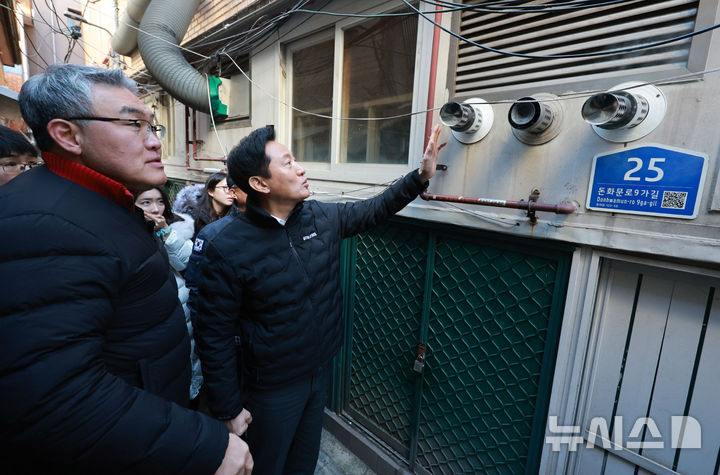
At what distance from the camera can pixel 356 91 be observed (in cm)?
353

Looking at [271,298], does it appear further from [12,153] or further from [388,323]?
[12,153]

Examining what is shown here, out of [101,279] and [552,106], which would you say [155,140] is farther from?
[552,106]

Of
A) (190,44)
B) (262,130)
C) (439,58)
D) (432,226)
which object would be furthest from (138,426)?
(190,44)

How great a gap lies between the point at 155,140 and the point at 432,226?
2066 mm

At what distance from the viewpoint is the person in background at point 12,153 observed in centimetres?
276

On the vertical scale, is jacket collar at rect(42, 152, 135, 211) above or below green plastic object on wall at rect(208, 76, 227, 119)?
below

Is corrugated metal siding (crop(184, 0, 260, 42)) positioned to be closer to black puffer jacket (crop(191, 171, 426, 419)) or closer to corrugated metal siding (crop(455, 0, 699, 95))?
corrugated metal siding (crop(455, 0, 699, 95))

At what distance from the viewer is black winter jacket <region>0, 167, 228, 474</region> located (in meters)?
0.93

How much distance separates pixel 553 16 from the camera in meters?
2.11

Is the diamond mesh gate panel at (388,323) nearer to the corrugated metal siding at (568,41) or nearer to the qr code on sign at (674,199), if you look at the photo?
the corrugated metal siding at (568,41)

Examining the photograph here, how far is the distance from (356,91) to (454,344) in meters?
2.63

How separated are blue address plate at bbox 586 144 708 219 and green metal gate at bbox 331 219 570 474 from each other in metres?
0.43

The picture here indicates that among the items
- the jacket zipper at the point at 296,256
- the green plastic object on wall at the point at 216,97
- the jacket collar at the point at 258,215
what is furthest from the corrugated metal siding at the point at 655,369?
the green plastic object on wall at the point at 216,97

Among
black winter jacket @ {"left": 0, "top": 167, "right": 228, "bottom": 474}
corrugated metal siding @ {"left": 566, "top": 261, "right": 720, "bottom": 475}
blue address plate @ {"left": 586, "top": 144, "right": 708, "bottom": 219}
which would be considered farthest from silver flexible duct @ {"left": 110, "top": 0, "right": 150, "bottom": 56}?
corrugated metal siding @ {"left": 566, "top": 261, "right": 720, "bottom": 475}
